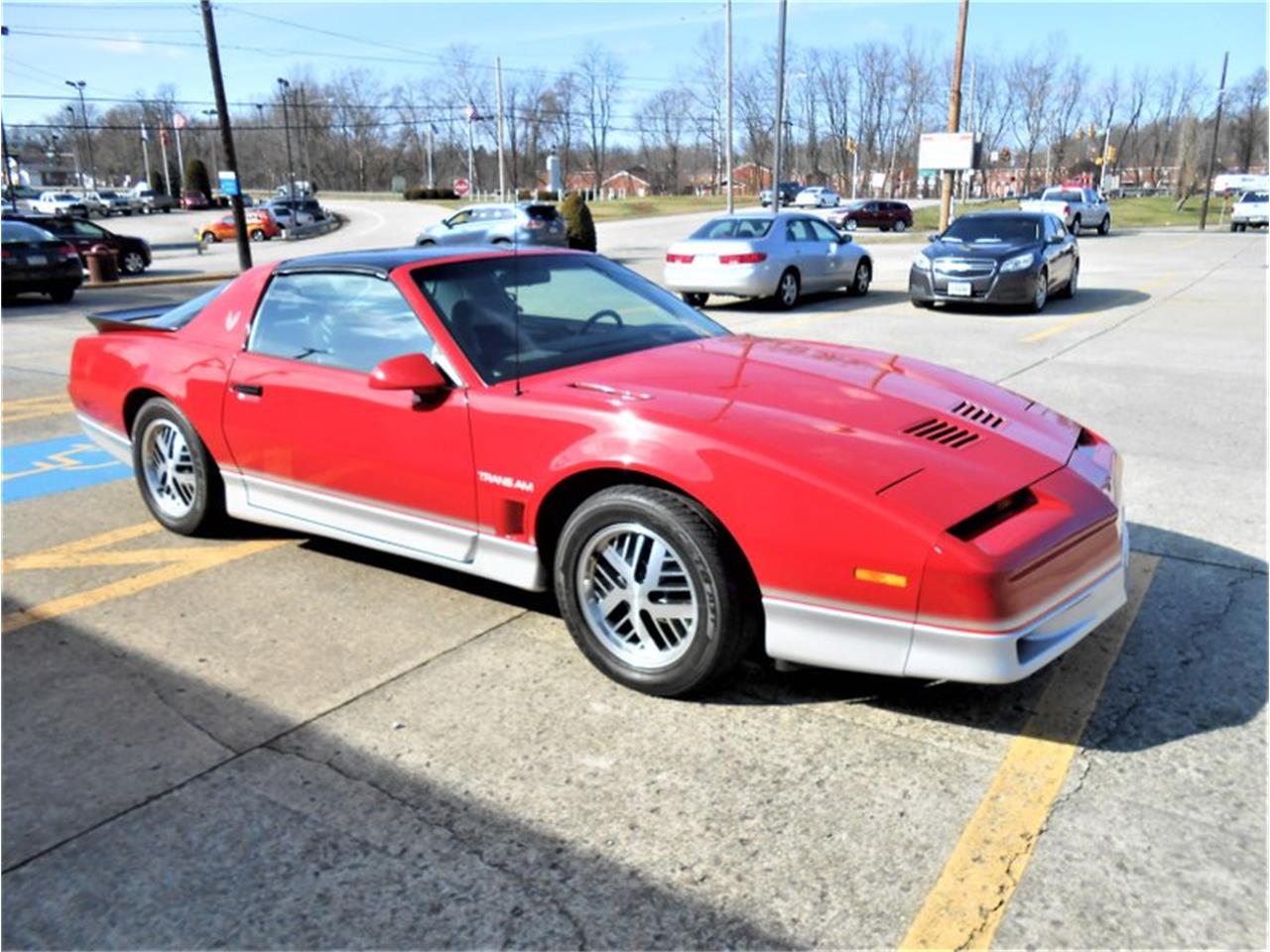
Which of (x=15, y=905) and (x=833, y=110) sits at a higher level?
(x=833, y=110)

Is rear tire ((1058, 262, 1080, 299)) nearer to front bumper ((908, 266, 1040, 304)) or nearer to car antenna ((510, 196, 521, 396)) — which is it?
front bumper ((908, 266, 1040, 304))

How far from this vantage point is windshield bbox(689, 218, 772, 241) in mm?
14930

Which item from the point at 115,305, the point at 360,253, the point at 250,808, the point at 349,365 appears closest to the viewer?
the point at 250,808

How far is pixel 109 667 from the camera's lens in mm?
3502

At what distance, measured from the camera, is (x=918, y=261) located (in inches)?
572

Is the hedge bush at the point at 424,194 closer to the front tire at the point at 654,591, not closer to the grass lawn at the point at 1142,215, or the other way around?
the grass lawn at the point at 1142,215

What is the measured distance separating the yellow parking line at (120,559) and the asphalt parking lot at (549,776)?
0.02m

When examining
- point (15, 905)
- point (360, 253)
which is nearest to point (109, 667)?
point (15, 905)

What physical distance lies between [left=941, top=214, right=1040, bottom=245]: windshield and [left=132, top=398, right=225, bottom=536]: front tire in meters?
12.3

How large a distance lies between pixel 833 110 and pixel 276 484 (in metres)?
109

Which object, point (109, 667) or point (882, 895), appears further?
point (109, 667)

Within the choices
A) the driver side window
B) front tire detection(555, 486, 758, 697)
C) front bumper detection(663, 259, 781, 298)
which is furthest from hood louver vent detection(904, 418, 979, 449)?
front bumper detection(663, 259, 781, 298)

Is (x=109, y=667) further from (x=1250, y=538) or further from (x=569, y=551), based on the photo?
Result: (x=1250, y=538)

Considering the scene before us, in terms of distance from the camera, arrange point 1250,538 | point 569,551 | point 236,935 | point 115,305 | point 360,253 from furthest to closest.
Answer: point 115,305 < point 1250,538 < point 360,253 < point 569,551 < point 236,935
